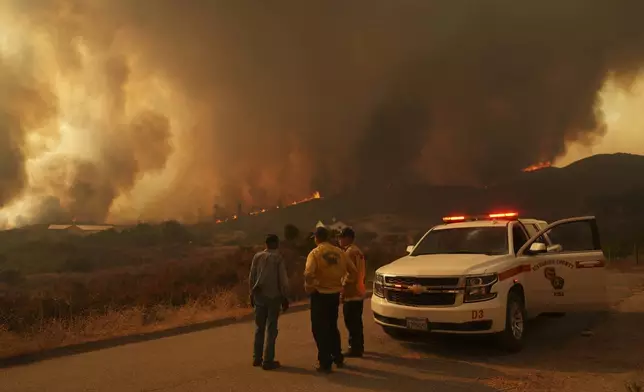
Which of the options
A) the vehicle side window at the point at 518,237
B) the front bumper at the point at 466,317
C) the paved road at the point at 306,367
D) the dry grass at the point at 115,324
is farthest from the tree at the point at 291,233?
the front bumper at the point at 466,317

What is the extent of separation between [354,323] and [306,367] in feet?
3.06

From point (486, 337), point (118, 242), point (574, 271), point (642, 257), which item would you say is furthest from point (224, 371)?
point (118, 242)

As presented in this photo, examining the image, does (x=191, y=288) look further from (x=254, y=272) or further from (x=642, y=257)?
(x=642, y=257)

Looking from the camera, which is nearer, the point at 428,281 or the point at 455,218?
the point at 428,281

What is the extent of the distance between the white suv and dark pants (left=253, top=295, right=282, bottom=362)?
1623 mm

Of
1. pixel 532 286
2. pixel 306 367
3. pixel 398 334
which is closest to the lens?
pixel 306 367

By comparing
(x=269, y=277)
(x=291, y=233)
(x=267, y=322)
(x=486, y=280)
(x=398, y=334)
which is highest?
(x=291, y=233)

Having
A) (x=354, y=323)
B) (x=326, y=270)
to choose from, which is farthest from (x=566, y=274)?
(x=326, y=270)

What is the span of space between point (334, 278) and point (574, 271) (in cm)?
436

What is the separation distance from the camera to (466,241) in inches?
324

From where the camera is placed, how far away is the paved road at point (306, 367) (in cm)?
569

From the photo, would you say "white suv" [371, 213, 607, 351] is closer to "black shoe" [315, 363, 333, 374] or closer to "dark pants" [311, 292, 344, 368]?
"dark pants" [311, 292, 344, 368]

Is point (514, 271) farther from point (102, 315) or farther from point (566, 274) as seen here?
point (102, 315)

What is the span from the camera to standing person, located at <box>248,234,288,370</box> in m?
6.53
